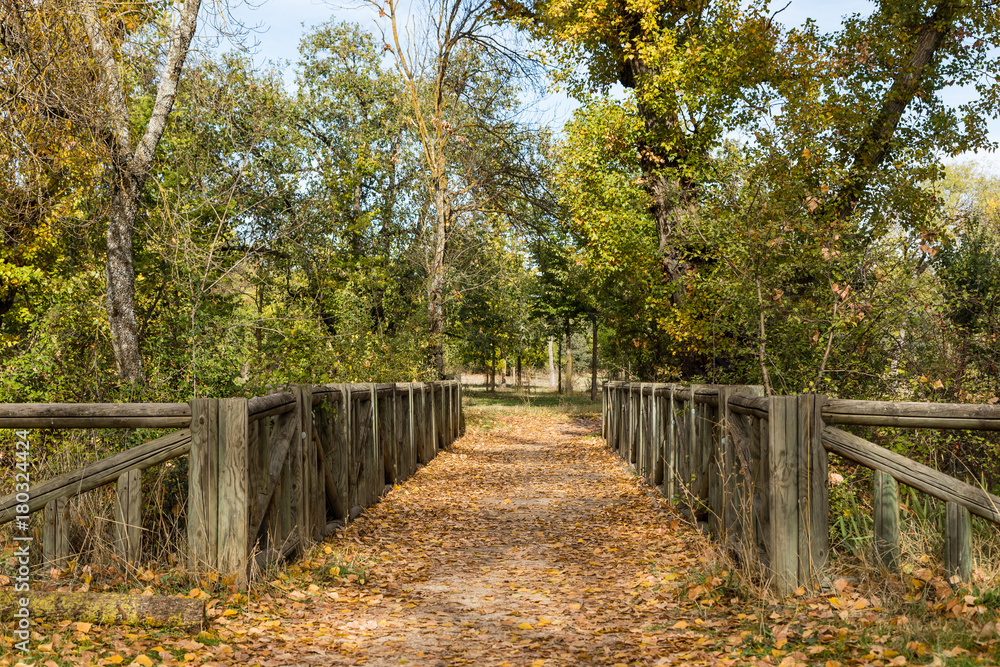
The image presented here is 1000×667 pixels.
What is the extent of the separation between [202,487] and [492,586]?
8.08 feet

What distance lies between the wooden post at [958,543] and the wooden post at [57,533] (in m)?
5.62

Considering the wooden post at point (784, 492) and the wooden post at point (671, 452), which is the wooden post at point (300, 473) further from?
the wooden post at point (671, 452)

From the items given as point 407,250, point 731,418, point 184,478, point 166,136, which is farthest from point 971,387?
point 407,250

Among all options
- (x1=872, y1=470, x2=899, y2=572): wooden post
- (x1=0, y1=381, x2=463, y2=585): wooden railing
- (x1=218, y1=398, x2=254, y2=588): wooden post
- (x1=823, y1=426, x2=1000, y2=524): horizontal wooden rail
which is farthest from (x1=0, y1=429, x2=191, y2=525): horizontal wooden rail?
(x1=872, y1=470, x2=899, y2=572): wooden post

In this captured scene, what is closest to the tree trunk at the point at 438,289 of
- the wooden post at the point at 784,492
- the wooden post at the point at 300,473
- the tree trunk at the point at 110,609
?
the wooden post at the point at 300,473

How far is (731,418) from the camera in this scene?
22.2 ft

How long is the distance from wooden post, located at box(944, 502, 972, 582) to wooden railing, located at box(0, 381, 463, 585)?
4.49 meters

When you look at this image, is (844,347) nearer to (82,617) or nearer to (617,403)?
(82,617)

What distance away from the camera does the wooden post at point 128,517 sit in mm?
5262

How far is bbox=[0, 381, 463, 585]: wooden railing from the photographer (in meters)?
5.04

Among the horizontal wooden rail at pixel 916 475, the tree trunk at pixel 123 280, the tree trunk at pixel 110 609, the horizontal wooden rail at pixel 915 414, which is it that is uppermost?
the tree trunk at pixel 123 280

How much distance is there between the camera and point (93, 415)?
5.10 metres

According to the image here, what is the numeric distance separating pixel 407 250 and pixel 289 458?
16.2m

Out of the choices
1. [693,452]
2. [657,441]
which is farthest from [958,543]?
[657,441]
